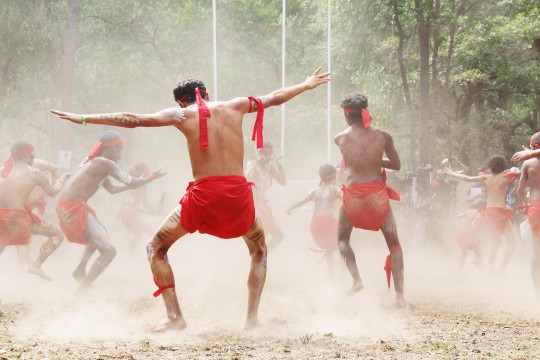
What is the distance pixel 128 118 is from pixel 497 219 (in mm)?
6418

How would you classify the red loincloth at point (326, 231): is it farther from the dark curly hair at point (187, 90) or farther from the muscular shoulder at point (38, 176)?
the dark curly hair at point (187, 90)

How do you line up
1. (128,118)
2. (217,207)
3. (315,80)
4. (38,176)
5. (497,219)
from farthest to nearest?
(497,219) < (38,176) < (315,80) < (217,207) < (128,118)

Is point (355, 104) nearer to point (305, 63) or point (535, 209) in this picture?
point (535, 209)

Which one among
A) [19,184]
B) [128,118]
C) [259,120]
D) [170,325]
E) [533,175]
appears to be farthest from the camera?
[19,184]

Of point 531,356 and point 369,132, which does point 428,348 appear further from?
point 369,132

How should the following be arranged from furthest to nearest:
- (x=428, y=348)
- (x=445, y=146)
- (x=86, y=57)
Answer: (x=86, y=57), (x=445, y=146), (x=428, y=348)

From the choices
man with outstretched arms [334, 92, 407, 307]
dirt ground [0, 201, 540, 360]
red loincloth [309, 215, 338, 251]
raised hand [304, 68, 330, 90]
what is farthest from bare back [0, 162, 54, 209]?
raised hand [304, 68, 330, 90]

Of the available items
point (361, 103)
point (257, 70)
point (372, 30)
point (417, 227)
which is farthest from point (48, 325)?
point (257, 70)

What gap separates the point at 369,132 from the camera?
752 centimetres

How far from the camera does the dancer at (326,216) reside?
986 centimetres

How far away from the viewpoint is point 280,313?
23.1 feet

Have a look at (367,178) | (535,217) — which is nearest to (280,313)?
(367,178)

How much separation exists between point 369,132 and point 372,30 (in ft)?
41.8

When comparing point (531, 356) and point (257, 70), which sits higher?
point (257, 70)
